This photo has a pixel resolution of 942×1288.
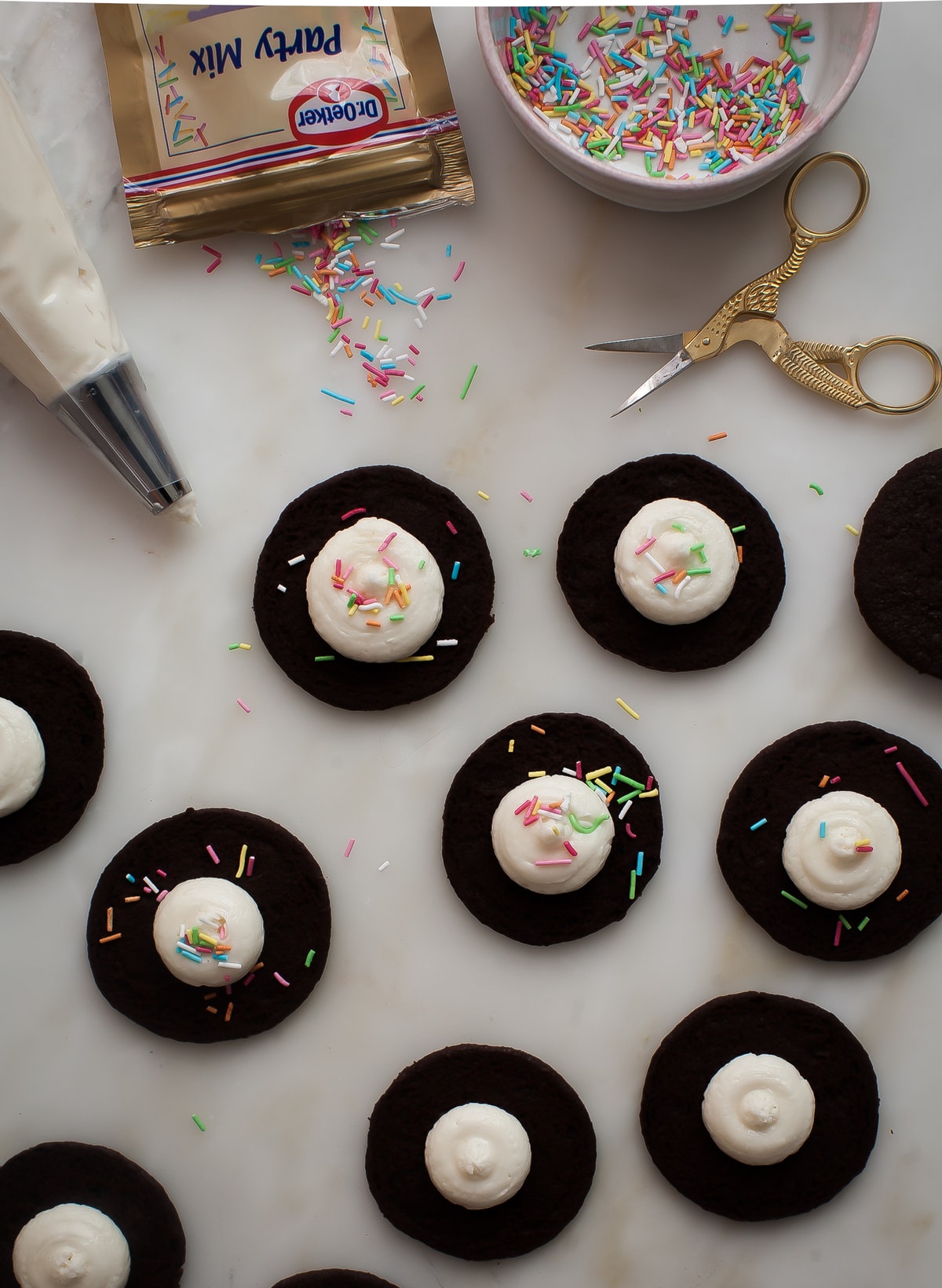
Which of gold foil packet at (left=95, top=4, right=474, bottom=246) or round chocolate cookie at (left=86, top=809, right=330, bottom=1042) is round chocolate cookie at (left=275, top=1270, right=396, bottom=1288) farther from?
gold foil packet at (left=95, top=4, right=474, bottom=246)

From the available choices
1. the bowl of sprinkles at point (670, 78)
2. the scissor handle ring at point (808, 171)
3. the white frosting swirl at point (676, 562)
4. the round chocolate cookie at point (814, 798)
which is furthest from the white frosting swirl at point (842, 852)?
the bowl of sprinkles at point (670, 78)

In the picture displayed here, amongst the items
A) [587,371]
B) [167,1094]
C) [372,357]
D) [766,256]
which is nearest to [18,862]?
[167,1094]

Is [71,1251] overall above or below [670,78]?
below

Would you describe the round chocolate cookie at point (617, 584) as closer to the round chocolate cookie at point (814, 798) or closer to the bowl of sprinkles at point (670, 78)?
the round chocolate cookie at point (814, 798)

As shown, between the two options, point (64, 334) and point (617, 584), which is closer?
point (64, 334)

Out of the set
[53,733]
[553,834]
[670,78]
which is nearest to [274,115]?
[670,78]

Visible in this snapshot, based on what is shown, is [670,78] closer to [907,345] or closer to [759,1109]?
[907,345]

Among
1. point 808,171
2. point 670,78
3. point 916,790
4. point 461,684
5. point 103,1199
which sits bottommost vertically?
point 103,1199
